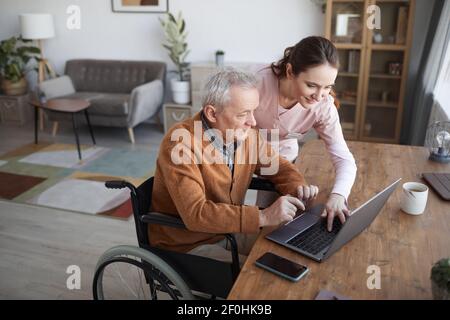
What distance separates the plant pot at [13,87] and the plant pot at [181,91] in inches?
78.8

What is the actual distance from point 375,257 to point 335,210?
0.23 m

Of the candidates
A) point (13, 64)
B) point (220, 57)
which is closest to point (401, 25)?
point (220, 57)

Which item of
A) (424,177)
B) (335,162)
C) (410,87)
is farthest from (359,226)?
(410,87)

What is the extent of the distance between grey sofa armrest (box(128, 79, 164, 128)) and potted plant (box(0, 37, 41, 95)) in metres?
1.57

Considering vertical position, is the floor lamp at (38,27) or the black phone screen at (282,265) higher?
the floor lamp at (38,27)

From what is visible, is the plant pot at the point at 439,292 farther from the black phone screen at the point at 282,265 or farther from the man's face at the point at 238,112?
the man's face at the point at 238,112

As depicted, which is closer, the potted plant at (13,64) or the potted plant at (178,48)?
the potted plant at (178,48)

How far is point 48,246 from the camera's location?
→ 2.62 metres

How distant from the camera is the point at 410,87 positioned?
13.8ft

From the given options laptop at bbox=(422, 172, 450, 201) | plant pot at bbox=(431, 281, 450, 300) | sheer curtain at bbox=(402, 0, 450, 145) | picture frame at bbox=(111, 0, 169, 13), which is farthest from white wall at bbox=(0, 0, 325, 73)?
plant pot at bbox=(431, 281, 450, 300)

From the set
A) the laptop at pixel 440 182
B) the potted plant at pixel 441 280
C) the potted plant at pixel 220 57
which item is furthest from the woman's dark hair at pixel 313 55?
the potted plant at pixel 220 57

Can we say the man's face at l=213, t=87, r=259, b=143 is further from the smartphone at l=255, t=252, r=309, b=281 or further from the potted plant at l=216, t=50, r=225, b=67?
the potted plant at l=216, t=50, r=225, b=67

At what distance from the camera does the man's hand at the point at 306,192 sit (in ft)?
4.69

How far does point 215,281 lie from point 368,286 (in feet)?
1.81
